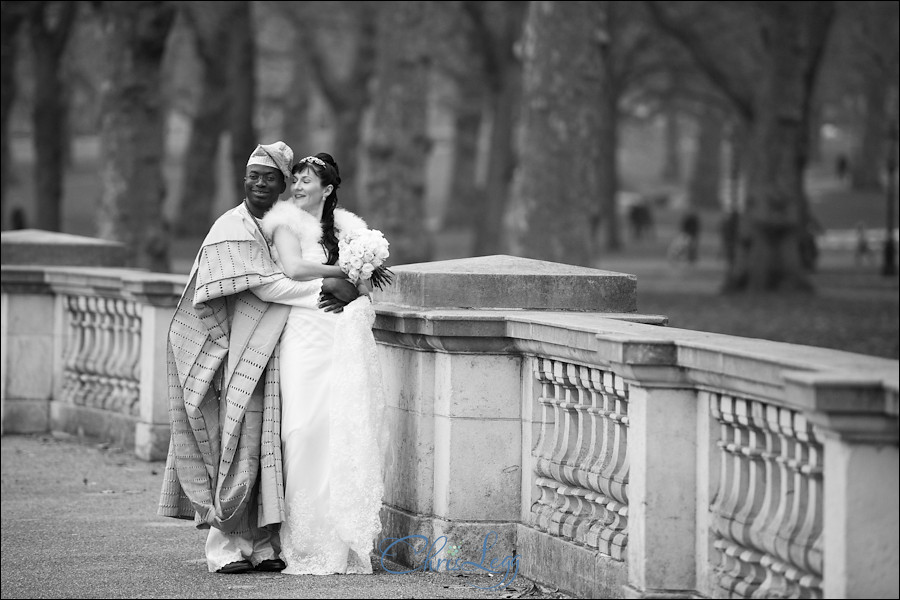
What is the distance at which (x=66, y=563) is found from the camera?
719 cm

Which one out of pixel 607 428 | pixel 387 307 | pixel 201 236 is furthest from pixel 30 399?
pixel 201 236

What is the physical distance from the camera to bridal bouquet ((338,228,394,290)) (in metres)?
6.80

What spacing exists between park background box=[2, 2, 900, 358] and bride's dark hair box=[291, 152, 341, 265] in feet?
37.9

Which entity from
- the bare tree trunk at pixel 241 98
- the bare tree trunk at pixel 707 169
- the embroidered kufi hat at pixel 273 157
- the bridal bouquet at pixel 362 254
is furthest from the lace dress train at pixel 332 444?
the bare tree trunk at pixel 707 169

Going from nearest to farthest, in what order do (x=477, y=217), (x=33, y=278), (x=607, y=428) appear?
(x=607, y=428), (x=33, y=278), (x=477, y=217)

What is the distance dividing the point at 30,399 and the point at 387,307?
6051 mm

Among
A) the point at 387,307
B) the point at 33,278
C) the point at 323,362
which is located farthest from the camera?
the point at 33,278

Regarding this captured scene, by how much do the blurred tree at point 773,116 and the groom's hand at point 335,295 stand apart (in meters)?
19.0

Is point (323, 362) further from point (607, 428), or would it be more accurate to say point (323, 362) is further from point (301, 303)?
point (607, 428)

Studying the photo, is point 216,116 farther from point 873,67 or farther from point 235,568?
point 235,568

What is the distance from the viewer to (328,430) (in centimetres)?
683

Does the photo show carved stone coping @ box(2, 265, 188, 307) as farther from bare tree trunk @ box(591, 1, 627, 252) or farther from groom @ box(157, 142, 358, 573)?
bare tree trunk @ box(591, 1, 627, 252)

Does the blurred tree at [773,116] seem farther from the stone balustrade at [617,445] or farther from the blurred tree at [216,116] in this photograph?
the stone balustrade at [617,445]

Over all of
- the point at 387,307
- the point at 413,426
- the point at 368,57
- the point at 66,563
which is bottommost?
the point at 66,563
